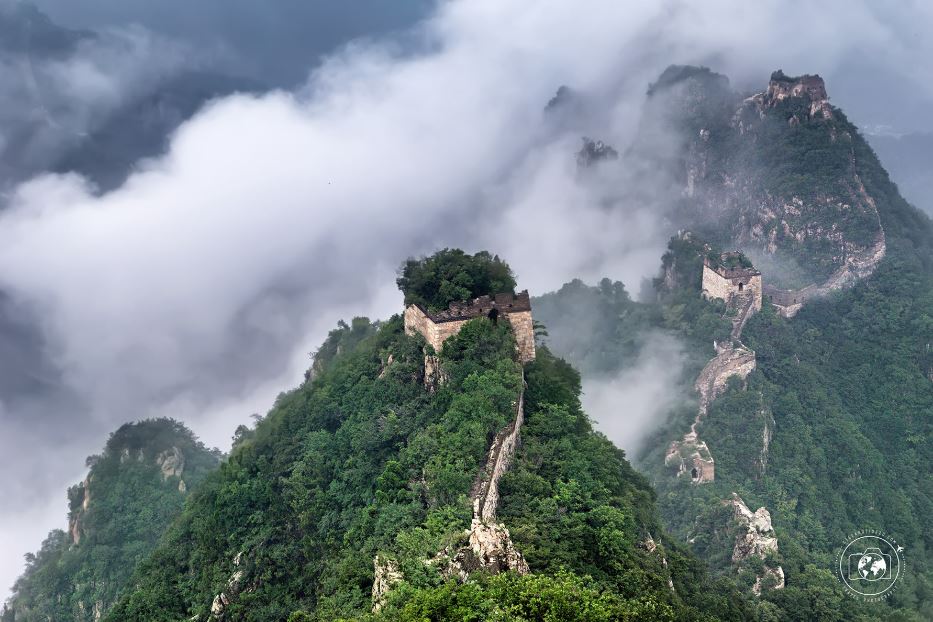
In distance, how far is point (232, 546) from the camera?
124 feet

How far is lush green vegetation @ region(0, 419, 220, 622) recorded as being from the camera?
195ft

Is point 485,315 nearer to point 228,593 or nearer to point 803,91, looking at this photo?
point 228,593

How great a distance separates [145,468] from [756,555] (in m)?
45.6

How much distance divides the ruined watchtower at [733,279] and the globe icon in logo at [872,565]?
25703 millimetres

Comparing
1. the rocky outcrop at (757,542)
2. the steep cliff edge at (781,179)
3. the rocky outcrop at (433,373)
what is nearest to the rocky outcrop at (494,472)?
the rocky outcrop at (433,373)

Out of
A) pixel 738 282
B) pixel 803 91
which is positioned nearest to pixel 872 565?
pixel 738 282

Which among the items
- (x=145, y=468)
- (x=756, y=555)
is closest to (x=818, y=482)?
(x=756, y=555)

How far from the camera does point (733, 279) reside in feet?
245

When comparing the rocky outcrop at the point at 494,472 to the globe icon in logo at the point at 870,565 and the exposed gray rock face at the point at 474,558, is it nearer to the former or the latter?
the exposed gray rock face at the point at 474,558

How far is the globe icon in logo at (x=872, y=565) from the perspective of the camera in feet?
165

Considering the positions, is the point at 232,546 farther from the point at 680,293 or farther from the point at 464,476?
the point at 680,293

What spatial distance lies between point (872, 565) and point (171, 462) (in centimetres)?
5008

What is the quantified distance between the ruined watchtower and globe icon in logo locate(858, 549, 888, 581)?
25703 millimetres

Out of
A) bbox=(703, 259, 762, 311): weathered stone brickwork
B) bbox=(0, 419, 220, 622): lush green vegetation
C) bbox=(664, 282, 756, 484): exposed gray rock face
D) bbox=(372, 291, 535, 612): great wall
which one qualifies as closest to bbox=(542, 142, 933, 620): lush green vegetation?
bbox=(664, 282, 756, 484): exposed gray rock face
